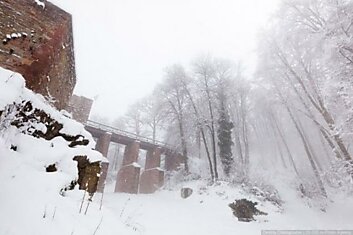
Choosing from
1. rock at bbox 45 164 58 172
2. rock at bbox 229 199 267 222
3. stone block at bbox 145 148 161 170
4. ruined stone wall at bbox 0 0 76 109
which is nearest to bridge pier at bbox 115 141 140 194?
stone block at bbox 145 148 161 170

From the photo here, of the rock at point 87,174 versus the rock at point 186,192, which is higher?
the rock at point 186,192

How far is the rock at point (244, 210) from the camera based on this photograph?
10.8m

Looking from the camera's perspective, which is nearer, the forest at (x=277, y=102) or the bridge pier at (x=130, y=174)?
the forest at (x=277, y=102)

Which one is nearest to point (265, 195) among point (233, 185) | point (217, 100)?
point (233, 185)

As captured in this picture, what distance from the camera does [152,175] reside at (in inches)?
793

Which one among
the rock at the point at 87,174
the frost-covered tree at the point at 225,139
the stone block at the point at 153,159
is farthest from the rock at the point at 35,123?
the stone block at the point at 153,159

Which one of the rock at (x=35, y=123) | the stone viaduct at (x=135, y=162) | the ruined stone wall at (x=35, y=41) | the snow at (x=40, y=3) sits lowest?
the rock at (x=35, y=123)

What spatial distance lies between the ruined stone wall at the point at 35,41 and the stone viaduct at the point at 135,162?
12.9 metres

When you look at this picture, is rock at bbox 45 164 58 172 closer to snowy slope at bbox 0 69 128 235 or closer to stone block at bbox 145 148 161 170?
snowy slope at bbox 0 69 128 235

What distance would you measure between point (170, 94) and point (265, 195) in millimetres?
12154

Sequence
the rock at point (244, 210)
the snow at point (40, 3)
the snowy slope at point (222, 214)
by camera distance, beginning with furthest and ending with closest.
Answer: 1. the rock at point (244, 210)
2. the snowy slope at point (222, 214)
3. the snow at point (40, 3)

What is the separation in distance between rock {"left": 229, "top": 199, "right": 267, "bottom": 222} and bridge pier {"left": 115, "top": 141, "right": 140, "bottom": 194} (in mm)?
9481

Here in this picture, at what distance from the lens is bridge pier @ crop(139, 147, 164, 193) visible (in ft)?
64.1

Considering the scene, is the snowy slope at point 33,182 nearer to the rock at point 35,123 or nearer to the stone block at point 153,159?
the rock at point 35,123
